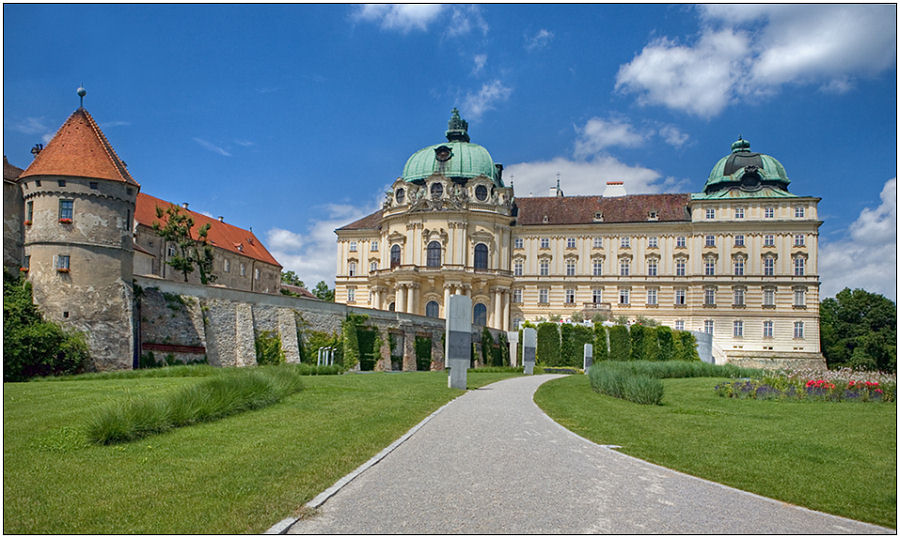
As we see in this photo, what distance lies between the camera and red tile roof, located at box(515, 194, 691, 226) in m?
68.9

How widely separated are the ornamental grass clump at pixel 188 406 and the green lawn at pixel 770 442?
25.1 feet

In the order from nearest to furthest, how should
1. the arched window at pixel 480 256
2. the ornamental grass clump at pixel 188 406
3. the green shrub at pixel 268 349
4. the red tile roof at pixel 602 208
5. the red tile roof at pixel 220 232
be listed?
the ornamental grass clump at pixel 188 406
the green shrub at pixel 268 349
the red tile roof at pixel 220 232
the arched window at pixel 480 256
the red tile roof at pixel 602 208

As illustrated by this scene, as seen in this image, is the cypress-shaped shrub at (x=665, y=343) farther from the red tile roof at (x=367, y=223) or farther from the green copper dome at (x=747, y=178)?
the red tile roof at (x=367, y=223)

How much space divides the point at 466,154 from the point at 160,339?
40.1 metres

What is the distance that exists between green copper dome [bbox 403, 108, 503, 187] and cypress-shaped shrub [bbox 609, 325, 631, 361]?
65.2ft

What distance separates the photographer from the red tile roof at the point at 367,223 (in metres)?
74.2

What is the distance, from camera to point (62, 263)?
34562 millimetres

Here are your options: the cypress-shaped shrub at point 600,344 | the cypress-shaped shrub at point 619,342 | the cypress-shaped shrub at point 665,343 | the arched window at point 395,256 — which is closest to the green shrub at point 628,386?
the cypress-shaped shrub at point 600,344

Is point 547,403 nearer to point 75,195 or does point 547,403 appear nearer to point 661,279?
point 75,195

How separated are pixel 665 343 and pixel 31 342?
149ft

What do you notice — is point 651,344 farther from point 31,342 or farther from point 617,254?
point 31,342

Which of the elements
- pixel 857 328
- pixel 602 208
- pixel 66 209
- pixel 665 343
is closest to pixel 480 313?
pixel 602 208

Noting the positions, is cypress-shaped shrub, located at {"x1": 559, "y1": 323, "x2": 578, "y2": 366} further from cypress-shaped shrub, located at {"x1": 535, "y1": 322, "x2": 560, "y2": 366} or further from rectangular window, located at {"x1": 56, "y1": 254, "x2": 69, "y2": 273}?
rectangular window, located at {"x1": 56, "y1": 254, "x2": 69, "y2": 273}

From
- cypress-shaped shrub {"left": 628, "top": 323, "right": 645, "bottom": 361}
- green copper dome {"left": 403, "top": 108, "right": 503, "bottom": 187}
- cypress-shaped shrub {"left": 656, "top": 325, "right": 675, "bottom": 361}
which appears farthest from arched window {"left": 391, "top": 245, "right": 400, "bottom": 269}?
cypress-shaped shrub {"left": 656, "top": 325, "right": 675, "bottom": 361}
